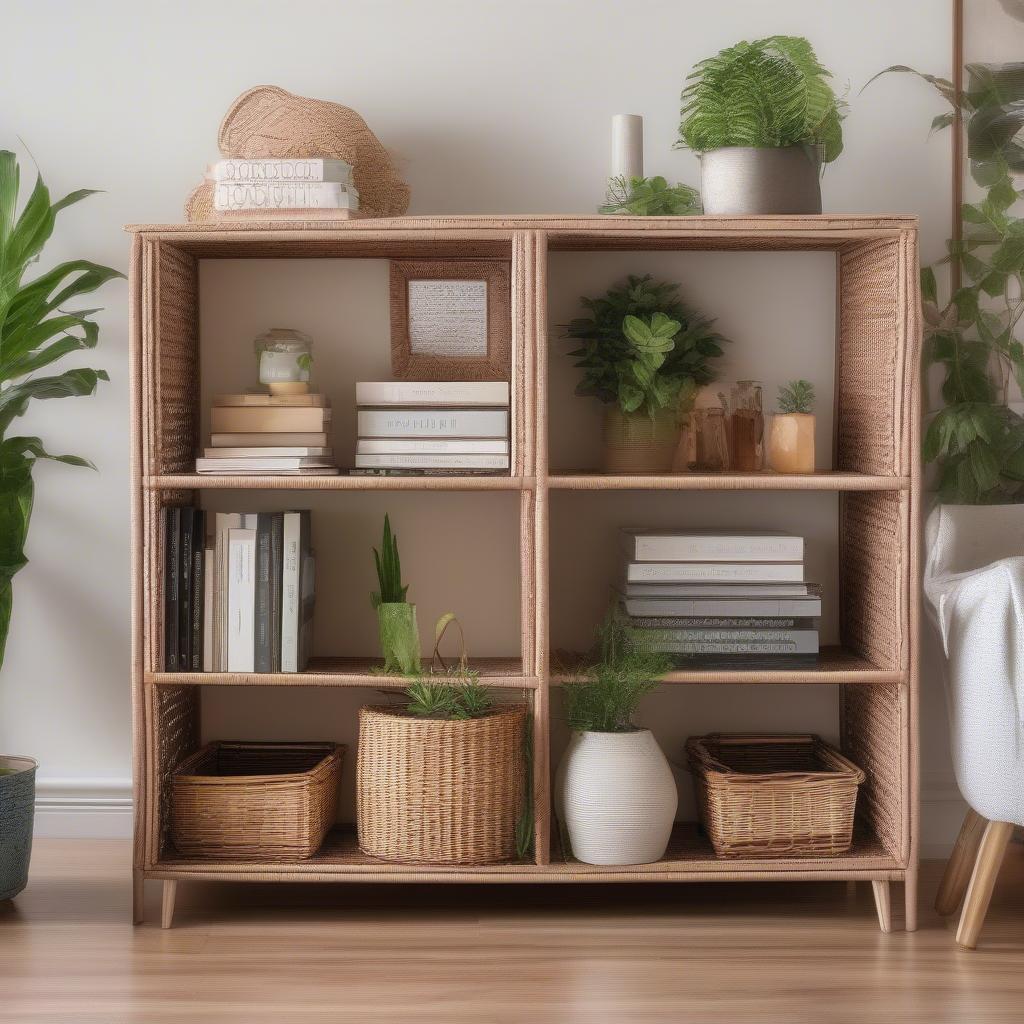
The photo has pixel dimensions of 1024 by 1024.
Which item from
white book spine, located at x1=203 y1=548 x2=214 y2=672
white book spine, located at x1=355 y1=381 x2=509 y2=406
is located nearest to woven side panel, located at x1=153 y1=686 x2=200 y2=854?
white book spine, located at x1=203 y1=548 x2=214 y2=672

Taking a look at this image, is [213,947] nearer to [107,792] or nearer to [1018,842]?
[107,792]

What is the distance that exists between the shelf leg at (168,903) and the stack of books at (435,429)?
86 centimetres

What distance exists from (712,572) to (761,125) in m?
0.86

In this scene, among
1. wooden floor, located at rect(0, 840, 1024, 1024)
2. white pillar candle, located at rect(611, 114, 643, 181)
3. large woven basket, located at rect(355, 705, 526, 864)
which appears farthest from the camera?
white pillar candle, located at rect(611, 114, 643, 181)

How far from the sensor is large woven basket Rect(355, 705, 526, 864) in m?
2.24

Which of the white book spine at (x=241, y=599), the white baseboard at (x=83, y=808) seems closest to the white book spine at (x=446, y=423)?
the white book spine at (x=241, y=599)

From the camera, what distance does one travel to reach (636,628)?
2.38m

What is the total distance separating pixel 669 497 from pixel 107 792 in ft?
4.73

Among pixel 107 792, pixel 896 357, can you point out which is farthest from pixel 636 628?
pixel 107 792

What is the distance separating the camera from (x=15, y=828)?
2361 mm

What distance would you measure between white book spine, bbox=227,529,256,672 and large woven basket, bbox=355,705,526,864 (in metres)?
0.27

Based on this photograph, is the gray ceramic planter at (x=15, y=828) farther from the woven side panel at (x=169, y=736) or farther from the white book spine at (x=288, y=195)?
the white book spine at (x=288, y=195)

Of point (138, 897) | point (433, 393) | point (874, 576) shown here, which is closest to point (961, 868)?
point (874, 576)

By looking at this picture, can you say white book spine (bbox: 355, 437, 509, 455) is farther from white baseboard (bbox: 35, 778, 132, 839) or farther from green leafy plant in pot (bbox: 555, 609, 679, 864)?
white baseboard (bbox: 35, 778, 132, 839)
